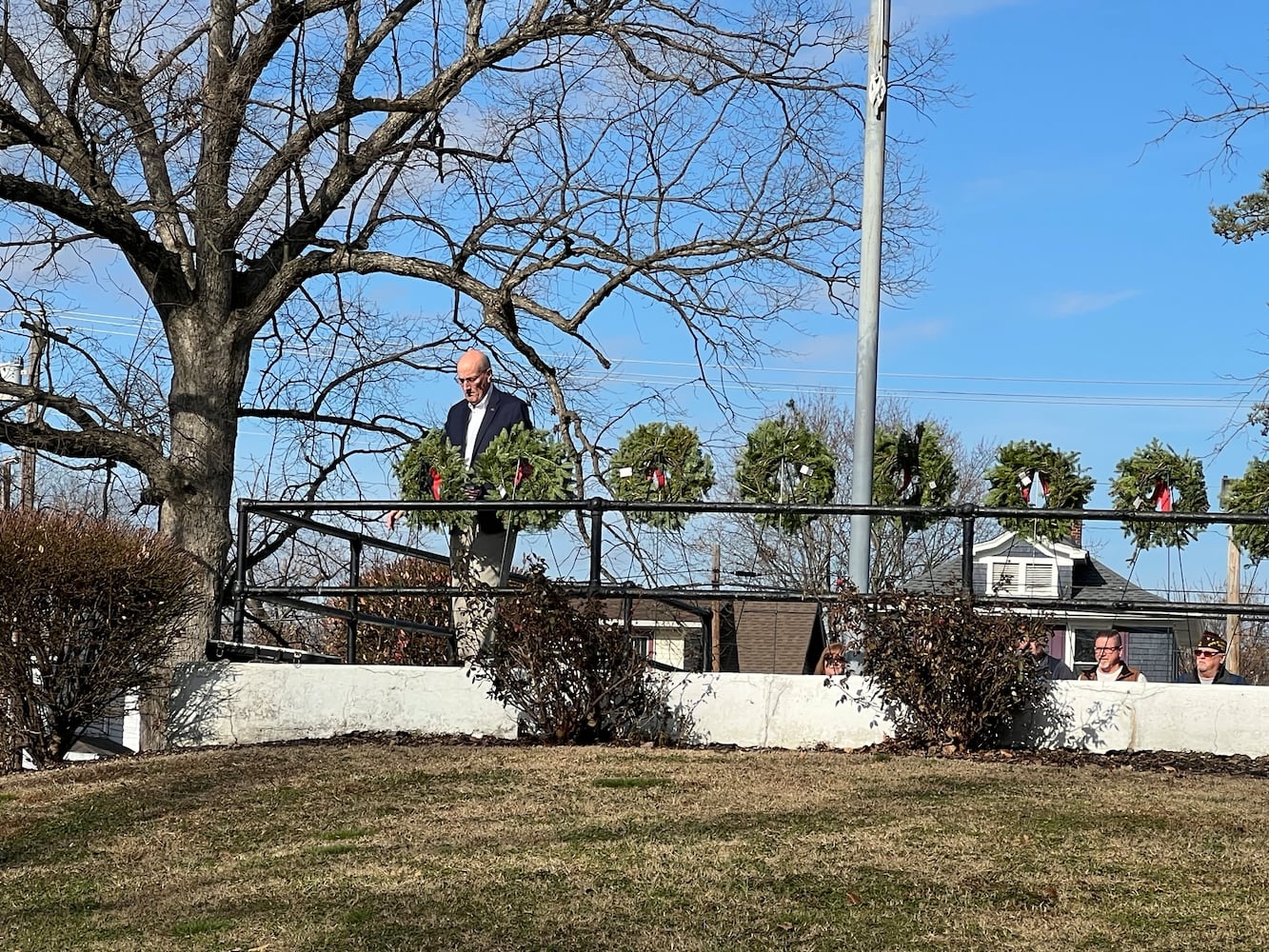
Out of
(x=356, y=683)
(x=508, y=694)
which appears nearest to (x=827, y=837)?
(x=508, y=694)

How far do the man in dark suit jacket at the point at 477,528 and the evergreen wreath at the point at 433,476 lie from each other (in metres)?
0.10

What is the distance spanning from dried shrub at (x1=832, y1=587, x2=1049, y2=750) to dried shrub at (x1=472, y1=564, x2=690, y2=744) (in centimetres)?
129

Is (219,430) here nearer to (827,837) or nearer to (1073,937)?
(827,837)

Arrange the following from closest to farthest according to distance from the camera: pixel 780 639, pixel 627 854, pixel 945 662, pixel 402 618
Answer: pixel 627 854
pixel 945 662
pixel 402 618
pixel 780 639

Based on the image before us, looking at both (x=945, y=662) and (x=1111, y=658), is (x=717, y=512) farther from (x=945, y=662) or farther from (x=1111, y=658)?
(x=1111, y=658)

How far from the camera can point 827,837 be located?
5895 millimetres

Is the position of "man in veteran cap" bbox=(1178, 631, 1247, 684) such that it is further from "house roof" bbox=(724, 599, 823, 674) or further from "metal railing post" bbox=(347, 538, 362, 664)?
"house roof" bbox=(724, 599, 823, 674)

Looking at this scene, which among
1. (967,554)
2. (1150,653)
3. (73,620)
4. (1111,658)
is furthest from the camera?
(1150,653)

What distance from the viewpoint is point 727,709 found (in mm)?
8625

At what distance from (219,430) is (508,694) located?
16.1ft

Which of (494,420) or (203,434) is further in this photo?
(203,434)

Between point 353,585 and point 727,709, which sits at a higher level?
point 353,585

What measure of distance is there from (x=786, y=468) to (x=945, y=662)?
2113mm

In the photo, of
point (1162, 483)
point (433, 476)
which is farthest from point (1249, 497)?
point (433, 476)
